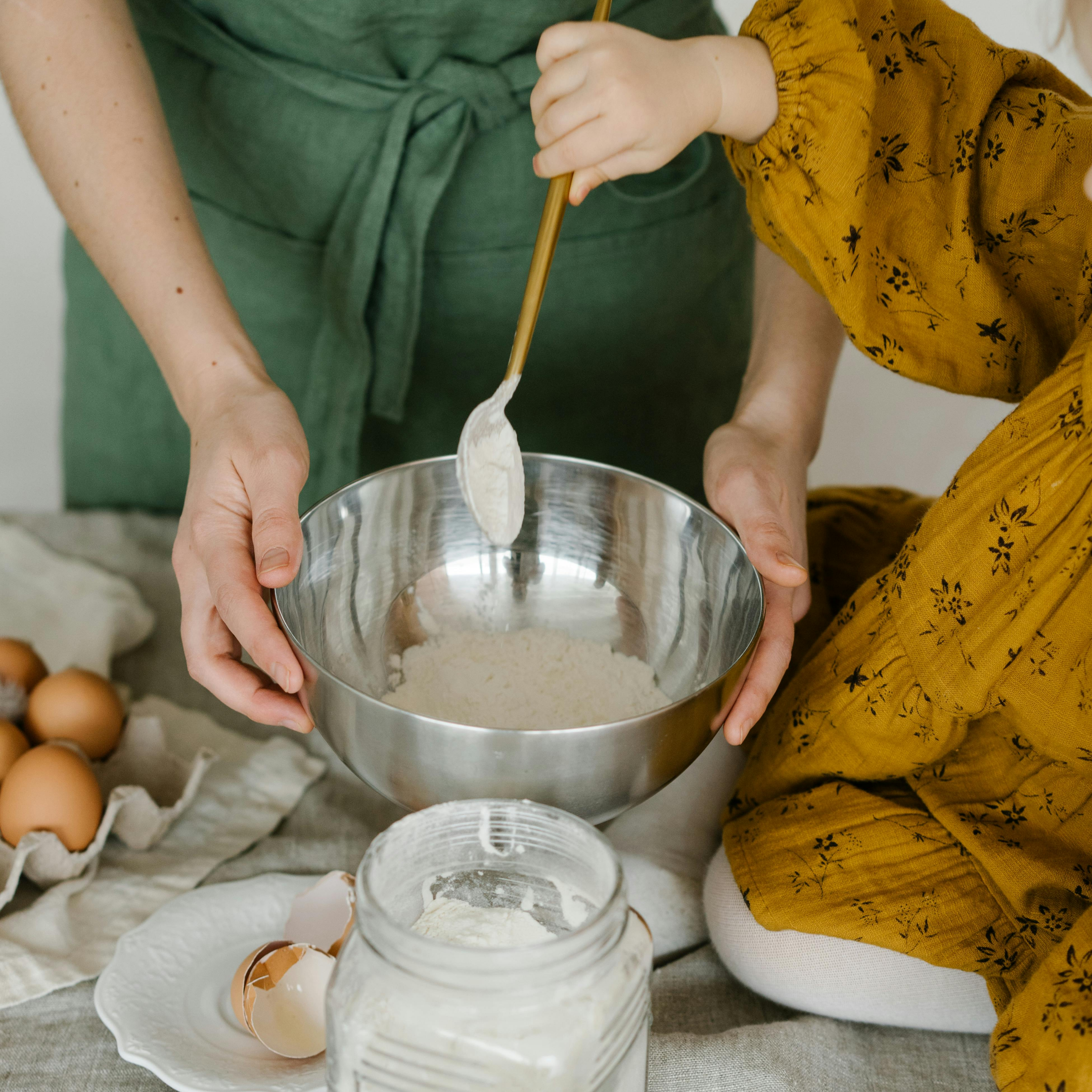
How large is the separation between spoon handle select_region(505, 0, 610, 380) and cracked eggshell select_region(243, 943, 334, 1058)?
42 centimetres

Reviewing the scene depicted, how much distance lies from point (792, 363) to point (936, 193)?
0.23 m

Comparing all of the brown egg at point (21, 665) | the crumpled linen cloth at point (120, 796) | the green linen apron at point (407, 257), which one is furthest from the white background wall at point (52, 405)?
the brown egg at point (21, 665)

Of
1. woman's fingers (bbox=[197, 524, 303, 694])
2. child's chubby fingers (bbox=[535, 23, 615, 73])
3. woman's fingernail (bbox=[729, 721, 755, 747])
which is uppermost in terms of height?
child's chubby fingers (bbox=[535, 23, 615, 73])

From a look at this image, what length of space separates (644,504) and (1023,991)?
46 centimetres

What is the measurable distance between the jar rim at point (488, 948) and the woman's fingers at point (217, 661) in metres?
0.25

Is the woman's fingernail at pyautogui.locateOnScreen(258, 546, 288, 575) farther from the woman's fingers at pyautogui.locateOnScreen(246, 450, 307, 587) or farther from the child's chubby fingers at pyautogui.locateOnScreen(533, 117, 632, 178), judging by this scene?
the child's chubby fingers at pyautogui.locateOnScreen(533, 117, 632, 178)

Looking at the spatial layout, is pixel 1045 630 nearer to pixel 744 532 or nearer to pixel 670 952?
pixel 744 532

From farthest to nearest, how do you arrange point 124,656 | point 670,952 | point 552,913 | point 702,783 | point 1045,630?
point 124,656, point 702,783, point 670,952, point 1045,630, point 552,913

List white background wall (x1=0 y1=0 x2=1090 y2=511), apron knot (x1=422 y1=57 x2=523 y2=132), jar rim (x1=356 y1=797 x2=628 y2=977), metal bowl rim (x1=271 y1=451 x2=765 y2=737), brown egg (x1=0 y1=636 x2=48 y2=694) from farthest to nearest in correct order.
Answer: white background wall (x1=0 y1=0 x2=1090 y2=511), apron knot (x1=422 y1=57 x2=523 y2=132), brown egg (x1=0 y1=636 x2=48 y2=694), metal bowl rim (x1=271 y1=451 x2=765 y2=737), jar rim (x1=356 y1=797 x2=628 y2=977)

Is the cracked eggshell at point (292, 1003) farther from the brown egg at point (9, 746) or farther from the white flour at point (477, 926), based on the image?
the brown egg at point (9, 746)

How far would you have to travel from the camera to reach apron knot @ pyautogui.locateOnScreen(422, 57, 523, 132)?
3.62 feet

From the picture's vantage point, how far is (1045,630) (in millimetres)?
726

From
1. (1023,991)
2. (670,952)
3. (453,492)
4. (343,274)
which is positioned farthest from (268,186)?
(1023,991)

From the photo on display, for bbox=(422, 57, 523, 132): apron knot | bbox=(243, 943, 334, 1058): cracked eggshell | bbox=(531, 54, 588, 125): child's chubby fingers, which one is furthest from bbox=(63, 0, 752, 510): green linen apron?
bbox=(243, 943, 334, 1058): cracked eggshell
